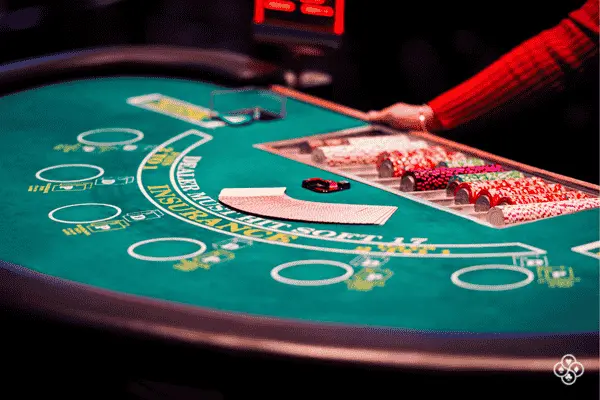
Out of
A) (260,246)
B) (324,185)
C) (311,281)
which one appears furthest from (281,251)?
(324,185)

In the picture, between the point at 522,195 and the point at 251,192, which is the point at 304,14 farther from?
the point at 522,195

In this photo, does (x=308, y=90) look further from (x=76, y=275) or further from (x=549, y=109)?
(x=76, y=275)

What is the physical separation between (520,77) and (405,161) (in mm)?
831

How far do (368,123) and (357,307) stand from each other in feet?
6.10

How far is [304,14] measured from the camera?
4.42m

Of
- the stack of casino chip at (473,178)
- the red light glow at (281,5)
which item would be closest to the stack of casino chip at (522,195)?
the stack of casino chip at (473,178)

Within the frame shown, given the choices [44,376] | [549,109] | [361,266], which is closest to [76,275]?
[44,376]

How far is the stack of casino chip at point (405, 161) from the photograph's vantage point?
3.18m

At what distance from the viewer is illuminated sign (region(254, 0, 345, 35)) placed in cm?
432

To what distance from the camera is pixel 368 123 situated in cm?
390

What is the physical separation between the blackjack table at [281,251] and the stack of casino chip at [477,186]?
0.03m

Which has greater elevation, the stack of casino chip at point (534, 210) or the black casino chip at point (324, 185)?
the black casino chip at point (324, 185)

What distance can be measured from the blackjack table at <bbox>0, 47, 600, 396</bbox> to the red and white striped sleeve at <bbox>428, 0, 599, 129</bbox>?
10.3 inches

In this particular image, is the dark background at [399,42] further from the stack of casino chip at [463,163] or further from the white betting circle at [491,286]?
the white betting circle at [491,286]
